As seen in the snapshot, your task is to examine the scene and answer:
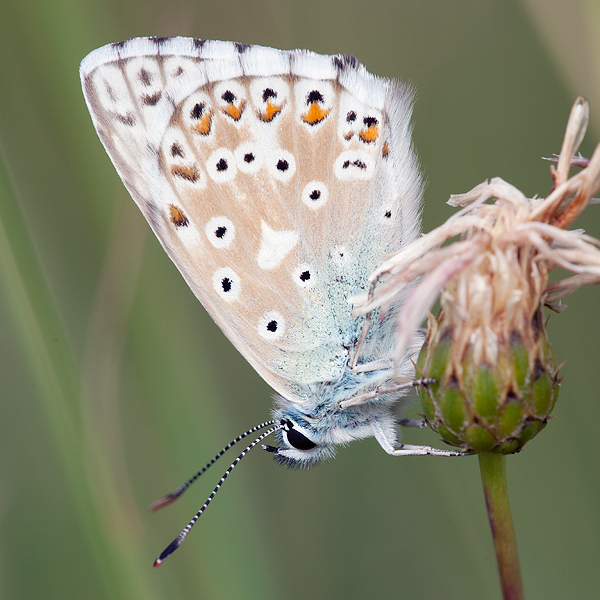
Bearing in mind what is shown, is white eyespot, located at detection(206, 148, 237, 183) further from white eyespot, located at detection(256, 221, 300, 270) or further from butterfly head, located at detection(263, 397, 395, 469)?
butterfly head, located at detection(263, 397, 395, 469)

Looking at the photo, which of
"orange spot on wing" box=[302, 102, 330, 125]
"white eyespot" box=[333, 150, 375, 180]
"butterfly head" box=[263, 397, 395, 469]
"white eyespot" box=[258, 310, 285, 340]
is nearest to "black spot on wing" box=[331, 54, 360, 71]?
"orange spot on wing" box=[302, 102, 330, 125]

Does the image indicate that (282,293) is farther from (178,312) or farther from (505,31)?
(505,31)

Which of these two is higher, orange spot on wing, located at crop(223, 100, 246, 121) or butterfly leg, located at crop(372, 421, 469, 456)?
orange spot on wing, located at crop(223, 100, 246, 121)

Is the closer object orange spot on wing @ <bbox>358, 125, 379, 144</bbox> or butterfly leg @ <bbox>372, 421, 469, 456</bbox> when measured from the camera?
butterfly leg @ <bbox>372, 421, 469, 456</bbox>

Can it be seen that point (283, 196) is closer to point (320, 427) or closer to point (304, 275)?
point (304, 275)

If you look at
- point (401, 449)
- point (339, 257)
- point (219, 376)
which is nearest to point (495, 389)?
point (401, 449)

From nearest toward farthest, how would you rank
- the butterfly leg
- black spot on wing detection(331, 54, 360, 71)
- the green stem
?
1. the green stem
2. the butterfly leg
3. black spot on wing detection(331, 54, 360, 71)

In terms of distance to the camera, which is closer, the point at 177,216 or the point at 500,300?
the point at 500,300
